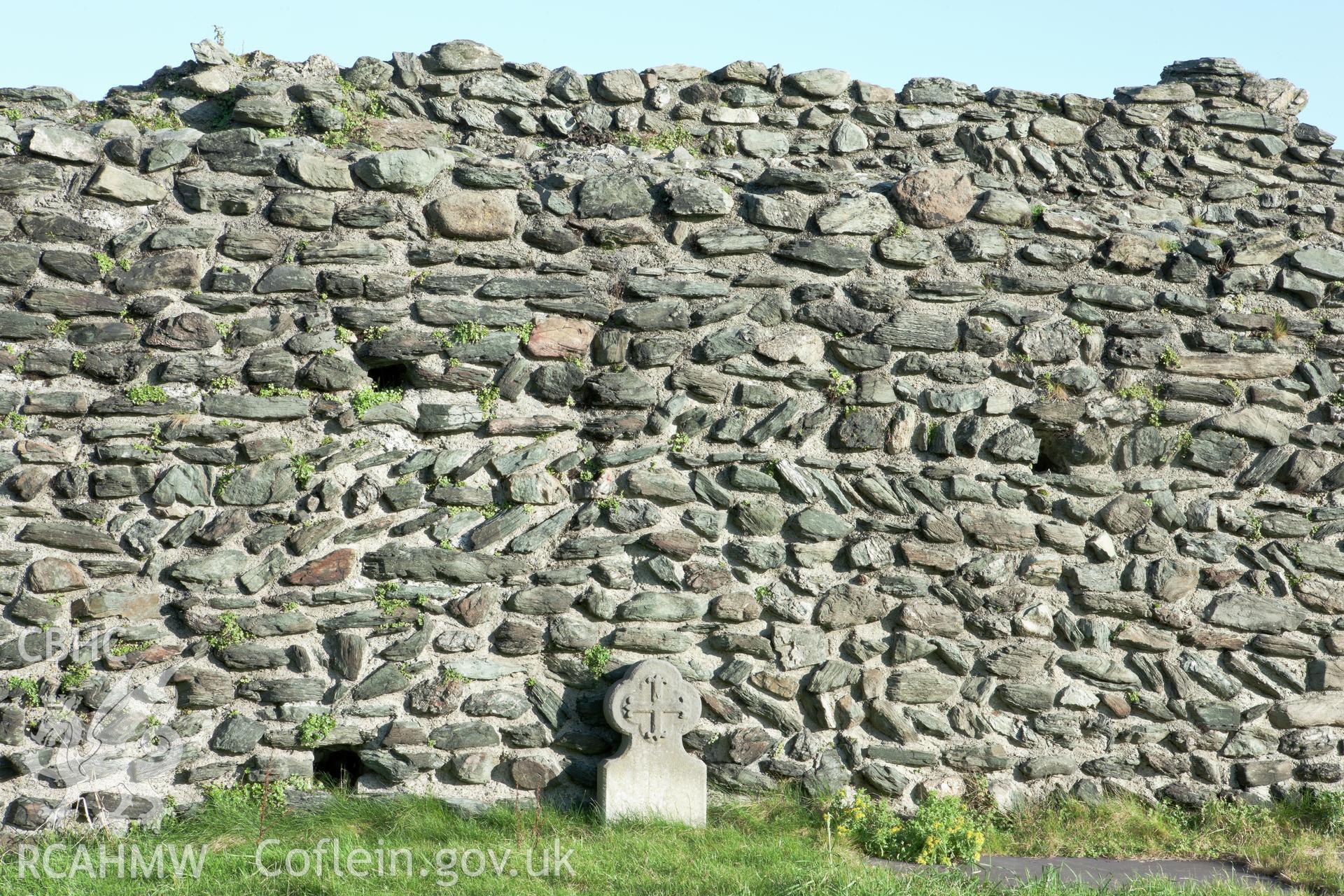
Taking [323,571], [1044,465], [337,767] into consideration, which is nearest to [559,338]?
[323,571]

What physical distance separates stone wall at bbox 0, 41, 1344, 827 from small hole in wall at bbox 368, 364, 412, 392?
0.02 m

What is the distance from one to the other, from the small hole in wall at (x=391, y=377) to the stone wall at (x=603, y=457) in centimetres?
2

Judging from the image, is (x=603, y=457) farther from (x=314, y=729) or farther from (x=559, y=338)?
(x=314, y=729)

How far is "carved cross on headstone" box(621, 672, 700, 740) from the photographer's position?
4227 mm

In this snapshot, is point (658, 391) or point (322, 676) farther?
point (658, 391)

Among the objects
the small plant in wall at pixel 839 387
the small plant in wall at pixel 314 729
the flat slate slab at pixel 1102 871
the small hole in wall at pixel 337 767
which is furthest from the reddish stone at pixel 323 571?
the flat slate slab at pixel 1102 871

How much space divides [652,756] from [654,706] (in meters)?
0.19

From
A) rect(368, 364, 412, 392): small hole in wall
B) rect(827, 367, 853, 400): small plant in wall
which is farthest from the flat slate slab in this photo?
rect(368, 364, 412, 392): small hole in wall

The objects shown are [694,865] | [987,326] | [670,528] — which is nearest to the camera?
[694,865]

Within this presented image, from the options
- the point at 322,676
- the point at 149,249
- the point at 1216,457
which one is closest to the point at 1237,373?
the point at 1216,457

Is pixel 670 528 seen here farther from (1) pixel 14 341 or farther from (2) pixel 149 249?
(1) pixel 14 341

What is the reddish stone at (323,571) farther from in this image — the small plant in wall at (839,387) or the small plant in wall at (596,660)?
the small plant in wall at (839,387)

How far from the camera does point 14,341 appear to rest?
4316 mm

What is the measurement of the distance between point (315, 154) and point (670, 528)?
7.22ft
